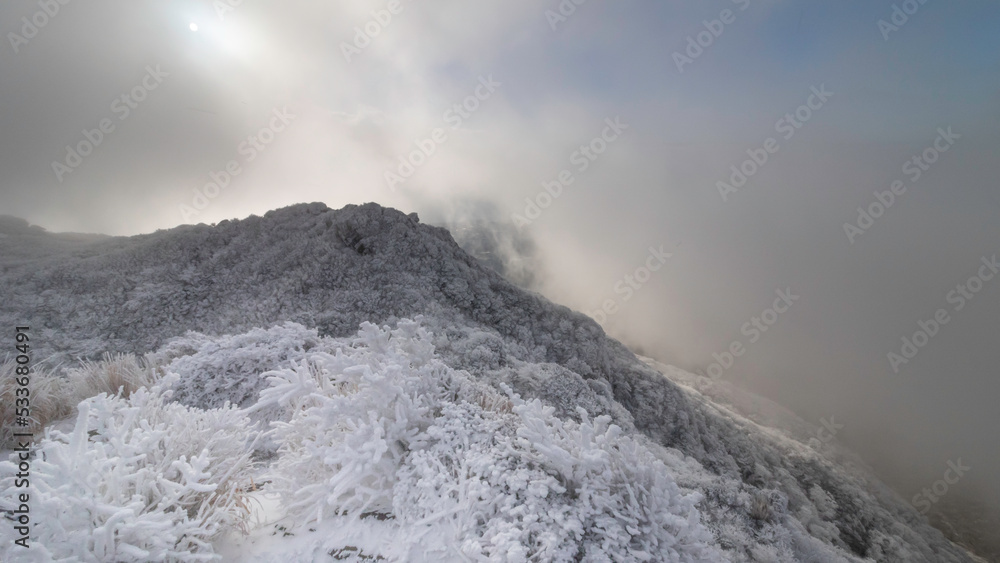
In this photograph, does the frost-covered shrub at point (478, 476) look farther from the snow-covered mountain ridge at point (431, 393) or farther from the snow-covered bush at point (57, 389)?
the snow-covered bush at point (57, 389)

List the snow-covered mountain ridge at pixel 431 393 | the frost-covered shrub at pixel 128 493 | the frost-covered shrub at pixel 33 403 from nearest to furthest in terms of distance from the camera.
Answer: the frost-covered shrub at pixel 128 493
the snow-covered mountain ridge at pixel 431 393
the frost-covered shrub at pixel 33 403

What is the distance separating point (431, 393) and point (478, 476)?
2.92 ft

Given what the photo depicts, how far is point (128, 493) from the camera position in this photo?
1.87 m

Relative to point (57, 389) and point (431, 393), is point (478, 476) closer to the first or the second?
point (431, 393)

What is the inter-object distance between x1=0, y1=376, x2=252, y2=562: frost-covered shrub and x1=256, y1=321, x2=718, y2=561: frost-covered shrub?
39 centimetres

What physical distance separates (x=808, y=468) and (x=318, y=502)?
485 inches

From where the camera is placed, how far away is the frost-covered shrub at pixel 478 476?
1909 mm

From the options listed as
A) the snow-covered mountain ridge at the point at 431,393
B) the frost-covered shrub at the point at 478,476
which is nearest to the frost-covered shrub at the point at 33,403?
the snow-covered mountain ridge at the point at 431,393

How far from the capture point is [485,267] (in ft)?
38.5

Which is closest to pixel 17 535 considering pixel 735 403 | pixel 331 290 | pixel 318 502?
pixel 318 502

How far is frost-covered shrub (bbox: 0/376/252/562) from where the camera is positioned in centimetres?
157

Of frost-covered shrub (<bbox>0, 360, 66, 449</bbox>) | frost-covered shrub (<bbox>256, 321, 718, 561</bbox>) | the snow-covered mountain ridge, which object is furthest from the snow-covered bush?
frost-covered shrub (<bbox>256, 321, 718, 561</bbox>)

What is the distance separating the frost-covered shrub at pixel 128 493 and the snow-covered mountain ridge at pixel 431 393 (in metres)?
0.11

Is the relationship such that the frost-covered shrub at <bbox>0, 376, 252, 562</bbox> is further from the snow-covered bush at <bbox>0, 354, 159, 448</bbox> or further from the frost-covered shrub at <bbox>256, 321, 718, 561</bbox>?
the snow-covered bush at <bbox>0, 354, 159, 448</bbox>
